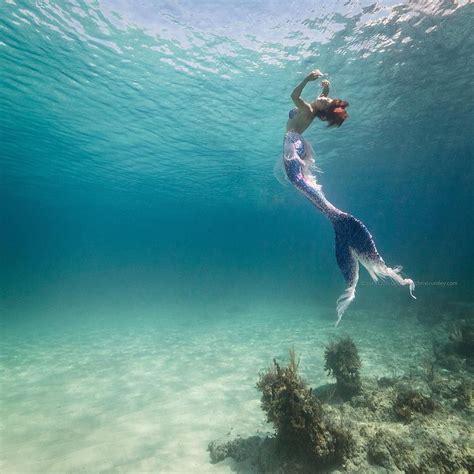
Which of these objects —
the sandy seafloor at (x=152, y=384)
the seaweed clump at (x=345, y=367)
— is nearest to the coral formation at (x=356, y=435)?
the seaweed clump at (x=345, y=367)

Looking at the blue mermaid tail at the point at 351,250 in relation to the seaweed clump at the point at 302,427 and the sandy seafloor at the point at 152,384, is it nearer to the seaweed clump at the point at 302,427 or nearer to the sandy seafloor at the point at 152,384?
the seaweed clump at the point at 302,427

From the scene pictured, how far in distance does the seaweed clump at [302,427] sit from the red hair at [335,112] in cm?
401

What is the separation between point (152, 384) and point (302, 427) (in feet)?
25.4

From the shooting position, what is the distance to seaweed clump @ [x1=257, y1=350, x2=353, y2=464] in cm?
434

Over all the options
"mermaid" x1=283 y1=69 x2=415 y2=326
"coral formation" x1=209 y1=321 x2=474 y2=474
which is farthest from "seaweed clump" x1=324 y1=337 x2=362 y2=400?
"mermaid" x1=283 y1=69 x2=415 y2=326

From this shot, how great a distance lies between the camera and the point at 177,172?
3381cm

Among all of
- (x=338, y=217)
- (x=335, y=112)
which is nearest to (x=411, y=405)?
(x=338, y=217)

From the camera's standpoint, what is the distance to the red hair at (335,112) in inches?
141

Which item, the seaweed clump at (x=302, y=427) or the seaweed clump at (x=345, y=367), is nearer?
the seaweed clump at (x=302, y=427)

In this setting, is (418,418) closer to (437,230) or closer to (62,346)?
(62,346)

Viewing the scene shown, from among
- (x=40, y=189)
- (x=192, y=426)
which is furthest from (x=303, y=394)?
(x=40, y=189)

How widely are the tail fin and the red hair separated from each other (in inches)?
67.5

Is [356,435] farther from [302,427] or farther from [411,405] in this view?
[411,405]

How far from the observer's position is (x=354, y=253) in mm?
2533
